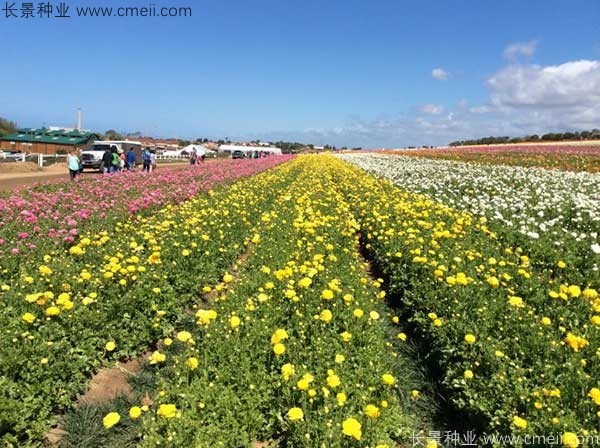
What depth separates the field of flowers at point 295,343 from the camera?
8.77ft

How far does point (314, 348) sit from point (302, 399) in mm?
641

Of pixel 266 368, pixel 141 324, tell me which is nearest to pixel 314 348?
pixel 266 368

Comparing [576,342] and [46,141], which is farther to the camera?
[46,141]

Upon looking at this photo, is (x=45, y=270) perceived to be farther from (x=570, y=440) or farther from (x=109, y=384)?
(x=570, y=440)

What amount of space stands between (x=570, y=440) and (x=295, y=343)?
6.28ft

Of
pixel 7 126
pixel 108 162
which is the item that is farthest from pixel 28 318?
pixel 7 126

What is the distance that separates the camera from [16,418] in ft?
8.72

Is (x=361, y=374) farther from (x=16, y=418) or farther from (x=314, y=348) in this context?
(x=16, y=418)

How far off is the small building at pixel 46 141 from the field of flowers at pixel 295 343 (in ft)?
221

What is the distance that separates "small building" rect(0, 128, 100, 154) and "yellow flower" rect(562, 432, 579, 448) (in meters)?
71.1

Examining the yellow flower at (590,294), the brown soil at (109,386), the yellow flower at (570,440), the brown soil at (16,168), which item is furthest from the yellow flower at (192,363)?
the brown soil at (16,168)

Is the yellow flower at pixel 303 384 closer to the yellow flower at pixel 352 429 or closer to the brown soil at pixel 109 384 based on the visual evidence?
the yellow flower at pixel 352 429

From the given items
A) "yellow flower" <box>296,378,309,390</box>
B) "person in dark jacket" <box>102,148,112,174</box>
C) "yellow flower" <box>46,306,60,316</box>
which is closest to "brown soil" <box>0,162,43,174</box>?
"person in dark jacket" <box>102,148,112,174</box>

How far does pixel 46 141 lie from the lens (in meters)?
66.4
